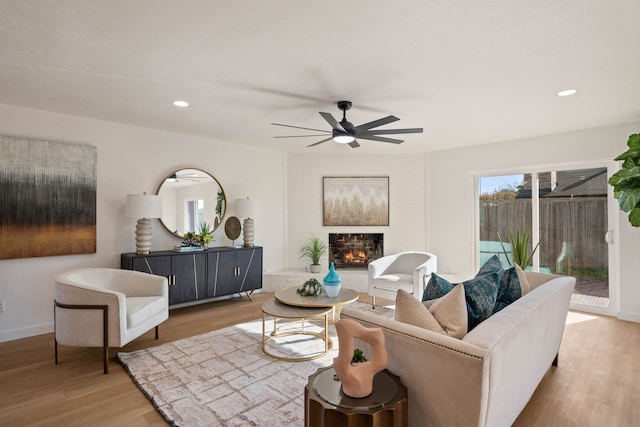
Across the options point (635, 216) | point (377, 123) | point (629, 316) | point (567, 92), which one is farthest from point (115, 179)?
point (629, 316)

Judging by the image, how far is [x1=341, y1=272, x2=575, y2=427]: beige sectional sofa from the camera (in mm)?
1369

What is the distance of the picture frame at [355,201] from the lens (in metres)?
6.11

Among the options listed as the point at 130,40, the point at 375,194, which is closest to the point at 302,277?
the point at 375,194

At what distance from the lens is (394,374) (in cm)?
168

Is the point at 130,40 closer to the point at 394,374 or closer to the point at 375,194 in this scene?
the point at 394,374

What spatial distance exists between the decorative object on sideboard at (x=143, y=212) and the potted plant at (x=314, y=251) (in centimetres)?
260

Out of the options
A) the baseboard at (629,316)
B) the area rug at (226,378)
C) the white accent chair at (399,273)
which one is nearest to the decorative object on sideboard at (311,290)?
the area rug at (226,378)

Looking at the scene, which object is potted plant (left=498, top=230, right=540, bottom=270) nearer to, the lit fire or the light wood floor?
the light wood floor

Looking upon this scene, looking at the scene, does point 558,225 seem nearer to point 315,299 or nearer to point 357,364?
point 315,299

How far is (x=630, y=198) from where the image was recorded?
2.40 metres

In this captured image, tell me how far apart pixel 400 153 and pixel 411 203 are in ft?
2.98

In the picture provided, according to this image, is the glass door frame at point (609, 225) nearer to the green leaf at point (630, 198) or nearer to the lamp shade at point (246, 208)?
the green leaf at point (630, 198)

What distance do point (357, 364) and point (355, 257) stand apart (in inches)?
189

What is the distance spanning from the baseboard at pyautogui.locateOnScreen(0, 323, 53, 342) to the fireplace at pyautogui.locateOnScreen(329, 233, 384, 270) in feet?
13.4
